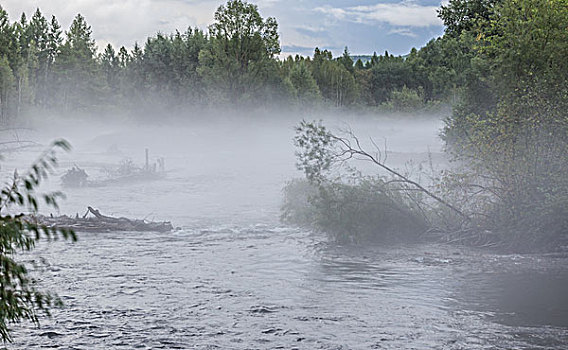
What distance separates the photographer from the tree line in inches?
2402

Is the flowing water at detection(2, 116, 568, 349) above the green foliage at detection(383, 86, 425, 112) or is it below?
below

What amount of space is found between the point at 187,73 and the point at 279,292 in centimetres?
5798

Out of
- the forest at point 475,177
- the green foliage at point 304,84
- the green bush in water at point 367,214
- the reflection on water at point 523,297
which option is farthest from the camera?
the green foliage at point 304,84

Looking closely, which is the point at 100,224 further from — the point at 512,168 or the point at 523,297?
the point at 523,297

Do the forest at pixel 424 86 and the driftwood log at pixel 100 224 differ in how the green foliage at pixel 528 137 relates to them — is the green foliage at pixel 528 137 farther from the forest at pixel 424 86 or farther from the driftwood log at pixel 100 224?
the driftwood log at pixel 100 224

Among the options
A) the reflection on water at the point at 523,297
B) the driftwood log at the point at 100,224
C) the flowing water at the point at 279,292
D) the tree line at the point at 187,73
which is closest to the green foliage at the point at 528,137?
the flowing water at the point at 279,292

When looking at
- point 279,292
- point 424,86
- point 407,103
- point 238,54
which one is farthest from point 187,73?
point 279,292

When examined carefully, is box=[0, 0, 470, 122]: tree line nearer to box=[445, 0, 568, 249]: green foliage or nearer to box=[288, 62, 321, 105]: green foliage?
box=[288, 62, 321, 105]: green foliage

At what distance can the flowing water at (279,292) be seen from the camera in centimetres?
990

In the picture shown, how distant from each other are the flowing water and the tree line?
22.3 m

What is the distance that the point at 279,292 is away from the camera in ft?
41.9

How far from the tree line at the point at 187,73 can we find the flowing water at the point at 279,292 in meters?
22.3

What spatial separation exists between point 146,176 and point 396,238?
20.9m

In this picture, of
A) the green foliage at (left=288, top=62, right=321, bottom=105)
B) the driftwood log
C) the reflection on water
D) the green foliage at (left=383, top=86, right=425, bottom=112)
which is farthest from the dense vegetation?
the green foliage at (left=383, top=86, right=425, bottom=112)
